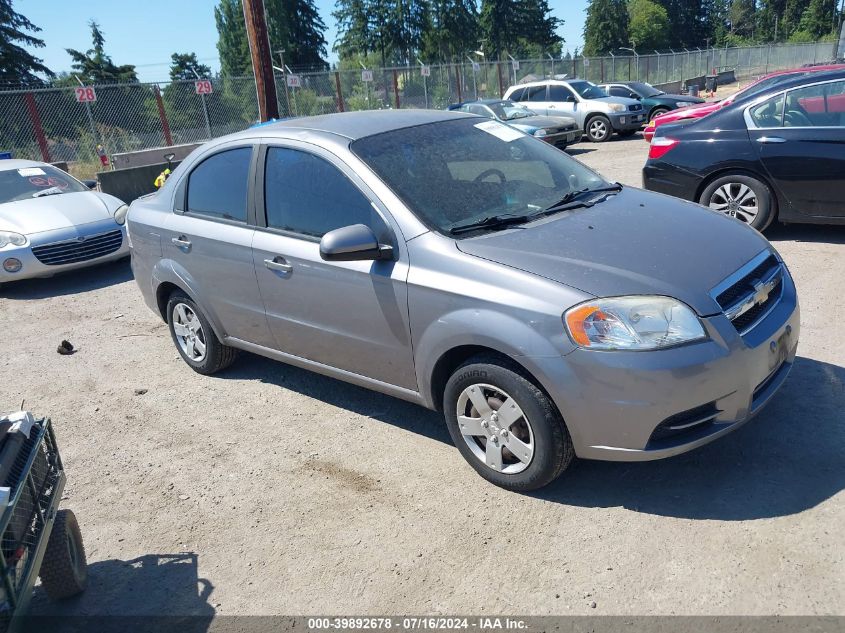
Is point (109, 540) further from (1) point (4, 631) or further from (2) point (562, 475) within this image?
(2) point (562, 475)

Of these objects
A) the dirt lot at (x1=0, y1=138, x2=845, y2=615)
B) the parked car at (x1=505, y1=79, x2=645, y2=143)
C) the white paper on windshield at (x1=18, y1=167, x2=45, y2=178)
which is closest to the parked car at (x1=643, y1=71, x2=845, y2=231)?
the dirt lot at (x1=0, y1=138, x2=845, y2=615)

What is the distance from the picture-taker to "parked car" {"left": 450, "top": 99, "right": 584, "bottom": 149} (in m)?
16.7

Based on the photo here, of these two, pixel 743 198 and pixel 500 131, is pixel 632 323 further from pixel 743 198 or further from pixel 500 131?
pixel 743 198

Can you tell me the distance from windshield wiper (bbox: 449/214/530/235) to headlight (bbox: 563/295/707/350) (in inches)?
32.0

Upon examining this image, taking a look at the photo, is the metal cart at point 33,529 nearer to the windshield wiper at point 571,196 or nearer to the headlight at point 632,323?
the headlight at point 632,323

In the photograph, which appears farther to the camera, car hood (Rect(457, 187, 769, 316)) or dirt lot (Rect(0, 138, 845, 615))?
car hood (Rect(457, 187, 769, 316))

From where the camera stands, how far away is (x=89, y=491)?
13.3 ft

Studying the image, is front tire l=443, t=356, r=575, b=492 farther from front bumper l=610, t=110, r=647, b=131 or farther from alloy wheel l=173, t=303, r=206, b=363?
front bumper l=610, t=110, r=647, b=131

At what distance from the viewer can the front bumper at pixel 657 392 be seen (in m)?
3.01

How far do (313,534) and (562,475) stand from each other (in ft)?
4.14

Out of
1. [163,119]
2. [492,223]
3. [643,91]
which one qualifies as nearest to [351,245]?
[492,223]

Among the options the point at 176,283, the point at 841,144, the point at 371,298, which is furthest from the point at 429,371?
the point at 841,144

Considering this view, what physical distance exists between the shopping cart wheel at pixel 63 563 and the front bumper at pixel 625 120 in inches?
710

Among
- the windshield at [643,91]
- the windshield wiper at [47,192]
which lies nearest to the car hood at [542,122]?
the windshield at [643,91]
